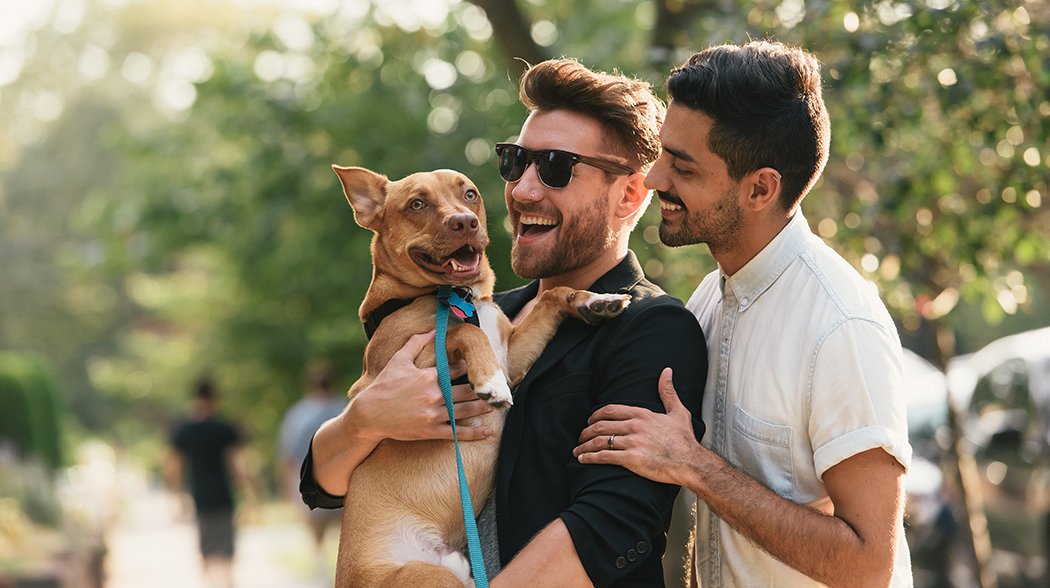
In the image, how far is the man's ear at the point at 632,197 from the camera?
130 inches

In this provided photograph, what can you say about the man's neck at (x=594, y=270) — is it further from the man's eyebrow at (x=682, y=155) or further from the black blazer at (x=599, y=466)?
the man's eyebrow at (x=682, y=155)

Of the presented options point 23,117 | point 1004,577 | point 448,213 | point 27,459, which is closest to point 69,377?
point 23,117

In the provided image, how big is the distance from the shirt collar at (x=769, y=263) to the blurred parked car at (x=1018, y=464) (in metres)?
6.91

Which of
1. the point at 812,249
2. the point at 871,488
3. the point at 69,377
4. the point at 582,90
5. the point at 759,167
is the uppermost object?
the point at 582,90

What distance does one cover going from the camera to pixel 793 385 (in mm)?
2701

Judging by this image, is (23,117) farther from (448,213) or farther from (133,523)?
(448,213)

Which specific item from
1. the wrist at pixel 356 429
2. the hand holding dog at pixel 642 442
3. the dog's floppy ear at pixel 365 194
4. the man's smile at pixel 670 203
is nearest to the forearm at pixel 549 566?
the hand holding dog at pixel 642 442

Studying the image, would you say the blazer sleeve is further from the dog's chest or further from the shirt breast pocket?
the dog's chest

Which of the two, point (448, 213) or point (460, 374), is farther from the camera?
point (448, 213)

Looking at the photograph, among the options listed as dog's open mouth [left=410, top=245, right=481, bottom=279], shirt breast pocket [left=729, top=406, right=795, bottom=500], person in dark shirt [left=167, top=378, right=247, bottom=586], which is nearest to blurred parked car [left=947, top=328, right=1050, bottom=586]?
person in dark shirt [left=167, top=378, right=247, bottom=586]

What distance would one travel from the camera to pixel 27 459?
1848 cm

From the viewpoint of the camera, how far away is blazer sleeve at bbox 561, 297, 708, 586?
2.59 m

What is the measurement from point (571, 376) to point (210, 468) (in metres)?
8.99

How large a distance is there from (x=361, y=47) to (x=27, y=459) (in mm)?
11787
